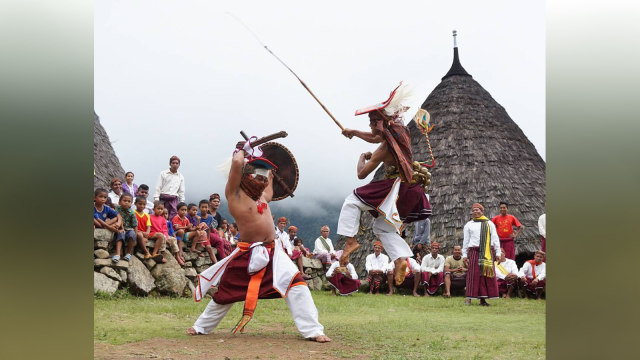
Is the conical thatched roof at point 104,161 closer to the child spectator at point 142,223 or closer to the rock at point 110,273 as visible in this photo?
the child spectator at point 142,223

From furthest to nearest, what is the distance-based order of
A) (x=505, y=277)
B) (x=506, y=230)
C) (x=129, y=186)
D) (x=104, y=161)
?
(x=104, y=161)
(x=506, y=230)
(x=505, y=277)
(x=129, y=186)

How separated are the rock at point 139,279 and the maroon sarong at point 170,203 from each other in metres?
1.32

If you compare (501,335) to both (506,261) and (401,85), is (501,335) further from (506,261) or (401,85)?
(506,261)

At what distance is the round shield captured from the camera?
21.0 ft

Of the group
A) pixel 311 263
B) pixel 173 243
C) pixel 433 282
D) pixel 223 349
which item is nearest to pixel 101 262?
pixel 173 243

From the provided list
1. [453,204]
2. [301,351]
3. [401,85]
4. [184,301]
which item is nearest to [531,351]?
[301,351]

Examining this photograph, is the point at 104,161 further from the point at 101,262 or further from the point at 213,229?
the point at 101,262

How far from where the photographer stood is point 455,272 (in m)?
12.6

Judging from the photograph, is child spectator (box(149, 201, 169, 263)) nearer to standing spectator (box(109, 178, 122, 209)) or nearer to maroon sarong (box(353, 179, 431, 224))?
standing spectator (box(109, 178, 122, 209))

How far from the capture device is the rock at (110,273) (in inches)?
342

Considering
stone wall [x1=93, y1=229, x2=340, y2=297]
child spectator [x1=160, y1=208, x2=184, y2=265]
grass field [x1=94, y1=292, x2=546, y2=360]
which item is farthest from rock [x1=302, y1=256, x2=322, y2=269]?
child spectator [x1=160, y1=208, x2=184, y2=265]

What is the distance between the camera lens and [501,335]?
21.0 feet

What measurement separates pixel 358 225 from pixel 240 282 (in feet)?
4.95

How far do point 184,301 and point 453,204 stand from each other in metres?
8.36
